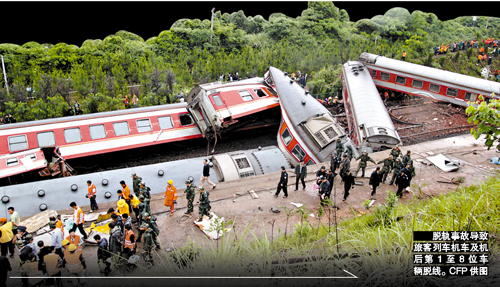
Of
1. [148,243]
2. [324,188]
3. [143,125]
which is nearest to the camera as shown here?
[148,243]

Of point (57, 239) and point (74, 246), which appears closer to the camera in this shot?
point (74, 246)

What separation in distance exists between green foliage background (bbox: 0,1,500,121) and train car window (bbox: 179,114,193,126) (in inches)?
208

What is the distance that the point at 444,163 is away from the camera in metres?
13.9

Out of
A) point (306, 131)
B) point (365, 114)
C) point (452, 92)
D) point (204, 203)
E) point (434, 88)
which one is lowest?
point (204, 203)

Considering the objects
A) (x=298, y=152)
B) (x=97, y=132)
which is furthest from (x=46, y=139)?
(x=298, y=152)

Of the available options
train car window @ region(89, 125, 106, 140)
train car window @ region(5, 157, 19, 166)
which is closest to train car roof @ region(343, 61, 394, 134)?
train car window @ region(89, 125, 106, 140)

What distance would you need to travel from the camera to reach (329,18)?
4259cm

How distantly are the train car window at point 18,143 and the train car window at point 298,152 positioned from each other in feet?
40.1

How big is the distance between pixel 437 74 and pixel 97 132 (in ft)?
67.8

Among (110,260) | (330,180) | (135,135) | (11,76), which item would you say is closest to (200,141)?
(135,135)

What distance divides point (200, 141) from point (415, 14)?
37.3 metres

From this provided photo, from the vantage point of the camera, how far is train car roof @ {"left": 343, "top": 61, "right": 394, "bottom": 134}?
16156 mm

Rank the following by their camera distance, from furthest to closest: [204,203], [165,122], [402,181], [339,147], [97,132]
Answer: [165,122], [97,132], [339,147], [402,181], [204,203]

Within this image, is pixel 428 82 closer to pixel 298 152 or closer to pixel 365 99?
pixel 365 99
